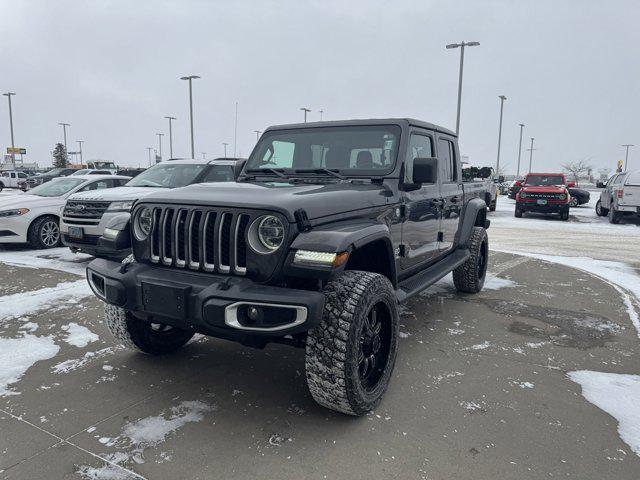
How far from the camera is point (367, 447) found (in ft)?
8.92

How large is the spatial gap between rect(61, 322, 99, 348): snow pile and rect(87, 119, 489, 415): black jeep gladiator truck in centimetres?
76

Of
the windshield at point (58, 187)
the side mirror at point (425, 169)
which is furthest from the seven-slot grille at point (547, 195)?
the side mirror at point (425, 169)

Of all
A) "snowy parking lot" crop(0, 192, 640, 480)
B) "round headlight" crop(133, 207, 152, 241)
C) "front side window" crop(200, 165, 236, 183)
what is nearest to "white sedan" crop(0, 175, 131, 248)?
"front side window" crop(200, 165, 236, 183)

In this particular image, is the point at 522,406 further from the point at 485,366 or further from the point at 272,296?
the point at 272,296

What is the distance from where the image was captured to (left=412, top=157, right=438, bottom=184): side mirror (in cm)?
370

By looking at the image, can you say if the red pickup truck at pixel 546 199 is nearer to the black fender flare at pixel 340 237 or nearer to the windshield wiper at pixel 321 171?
the windshield wiper at pixel 321 171

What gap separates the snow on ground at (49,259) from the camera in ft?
24.4

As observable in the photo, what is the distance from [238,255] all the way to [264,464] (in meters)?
1.16

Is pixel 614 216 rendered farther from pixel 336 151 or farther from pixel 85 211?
pixel 85 211

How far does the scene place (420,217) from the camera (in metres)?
4.27

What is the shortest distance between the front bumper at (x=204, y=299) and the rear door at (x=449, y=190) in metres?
2.75

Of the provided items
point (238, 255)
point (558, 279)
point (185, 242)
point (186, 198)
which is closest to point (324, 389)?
point (238, 255)

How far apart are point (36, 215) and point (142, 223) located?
700 centimetres

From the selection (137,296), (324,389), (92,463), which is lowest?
(92,463)
